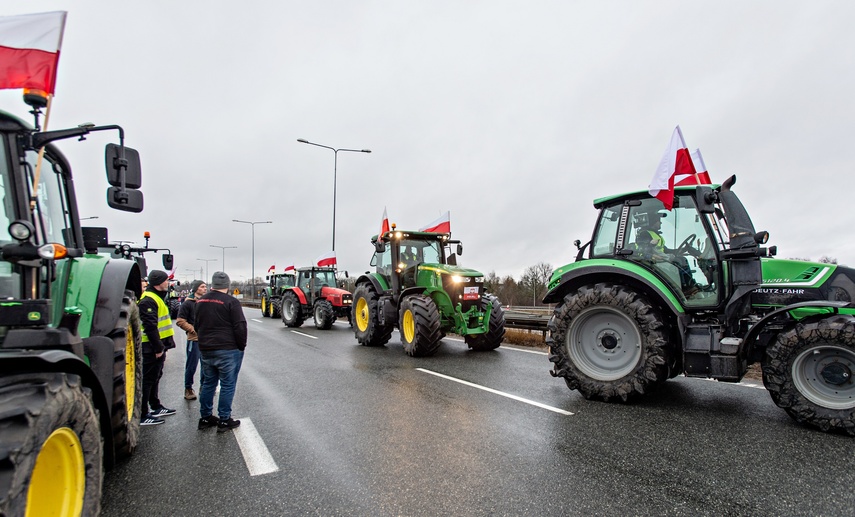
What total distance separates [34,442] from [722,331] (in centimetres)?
529

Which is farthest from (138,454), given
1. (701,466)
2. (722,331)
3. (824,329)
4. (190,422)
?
(824,329)

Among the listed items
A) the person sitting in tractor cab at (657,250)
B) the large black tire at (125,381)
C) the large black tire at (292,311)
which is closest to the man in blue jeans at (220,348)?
the large black tire at (125,381)

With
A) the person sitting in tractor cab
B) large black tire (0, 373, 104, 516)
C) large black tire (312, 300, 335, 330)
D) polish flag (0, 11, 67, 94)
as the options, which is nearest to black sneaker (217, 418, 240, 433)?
large black tire (0, 373, 104, 516)

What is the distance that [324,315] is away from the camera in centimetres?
1527

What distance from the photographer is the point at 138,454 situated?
3.74 meters

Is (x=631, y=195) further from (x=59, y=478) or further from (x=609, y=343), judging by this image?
(x=59, y=478)

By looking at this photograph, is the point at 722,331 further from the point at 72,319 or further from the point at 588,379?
the point at 72,319

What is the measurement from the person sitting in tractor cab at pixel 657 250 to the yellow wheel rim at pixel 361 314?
7.31 metres

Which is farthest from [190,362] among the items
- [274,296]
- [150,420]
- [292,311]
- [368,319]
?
[274,296]

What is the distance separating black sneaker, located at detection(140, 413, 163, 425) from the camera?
4609 mm

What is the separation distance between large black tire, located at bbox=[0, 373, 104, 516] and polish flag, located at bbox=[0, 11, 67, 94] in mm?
1691

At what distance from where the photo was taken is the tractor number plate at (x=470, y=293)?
8883mm

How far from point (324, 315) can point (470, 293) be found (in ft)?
25.7

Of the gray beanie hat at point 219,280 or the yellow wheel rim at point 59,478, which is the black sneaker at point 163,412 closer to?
the gray beanie hat at point 219,280
